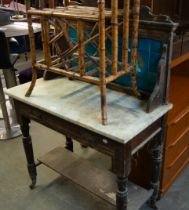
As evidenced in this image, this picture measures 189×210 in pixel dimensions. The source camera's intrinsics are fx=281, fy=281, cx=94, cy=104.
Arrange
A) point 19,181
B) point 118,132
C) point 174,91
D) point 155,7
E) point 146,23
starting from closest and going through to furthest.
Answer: point 118,132
point 146,23
point 155,7
point 174,91
point 19,181

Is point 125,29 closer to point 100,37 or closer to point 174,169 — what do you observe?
point 100,37

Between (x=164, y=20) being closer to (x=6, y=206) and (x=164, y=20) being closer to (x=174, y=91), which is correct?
(x=174, y=91)

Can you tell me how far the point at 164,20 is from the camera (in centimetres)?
115

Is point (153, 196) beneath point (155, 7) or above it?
beneath

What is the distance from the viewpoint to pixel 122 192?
4.04 ft

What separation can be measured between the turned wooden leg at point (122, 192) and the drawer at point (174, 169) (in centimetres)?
47

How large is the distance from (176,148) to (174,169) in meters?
0.16

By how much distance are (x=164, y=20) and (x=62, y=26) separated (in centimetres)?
43

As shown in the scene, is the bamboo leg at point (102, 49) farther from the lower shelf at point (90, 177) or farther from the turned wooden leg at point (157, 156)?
the lower shelf at point (90, 177)

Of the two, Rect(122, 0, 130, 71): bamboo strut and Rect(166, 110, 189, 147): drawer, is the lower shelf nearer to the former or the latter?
Rect(166, 110, 189, 147): drawer

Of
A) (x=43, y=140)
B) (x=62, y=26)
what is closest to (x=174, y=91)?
(x=62, y=26)

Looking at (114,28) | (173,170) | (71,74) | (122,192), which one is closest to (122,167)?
(122,192)

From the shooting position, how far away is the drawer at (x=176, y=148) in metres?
1.64

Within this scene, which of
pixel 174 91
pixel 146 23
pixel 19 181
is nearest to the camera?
pixel 146 23
